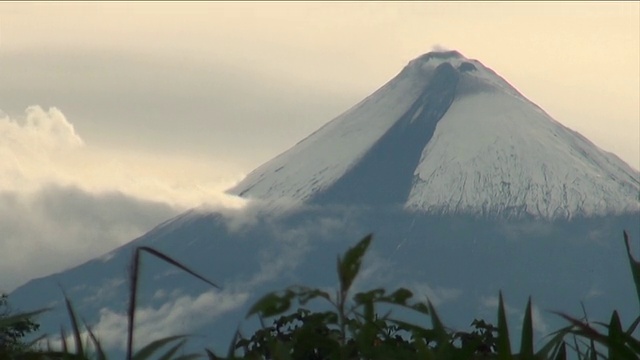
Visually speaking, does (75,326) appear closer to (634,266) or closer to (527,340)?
(527,340)

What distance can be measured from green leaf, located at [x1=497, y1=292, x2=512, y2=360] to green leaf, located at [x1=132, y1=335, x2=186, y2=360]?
49 cm

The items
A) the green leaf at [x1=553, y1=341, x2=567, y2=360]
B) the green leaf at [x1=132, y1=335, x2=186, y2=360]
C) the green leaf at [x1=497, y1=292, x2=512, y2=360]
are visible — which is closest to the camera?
the green leaf at [x1=497, y1=292, x2=512, y2=360]

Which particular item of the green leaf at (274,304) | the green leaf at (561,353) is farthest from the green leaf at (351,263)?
the green leaf at (561,353)

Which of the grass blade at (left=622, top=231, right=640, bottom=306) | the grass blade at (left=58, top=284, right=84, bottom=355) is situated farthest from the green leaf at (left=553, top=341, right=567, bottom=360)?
the grass blade at (left=58, top=284, right=84, bottom=355)

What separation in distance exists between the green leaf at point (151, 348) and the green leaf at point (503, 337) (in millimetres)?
486

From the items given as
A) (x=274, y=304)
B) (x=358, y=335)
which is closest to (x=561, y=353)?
(x=358, y=335)

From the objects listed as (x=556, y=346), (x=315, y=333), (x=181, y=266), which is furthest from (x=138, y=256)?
(x=556, y=346)

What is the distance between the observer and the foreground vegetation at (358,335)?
2.15 metres

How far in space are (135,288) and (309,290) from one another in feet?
1.67

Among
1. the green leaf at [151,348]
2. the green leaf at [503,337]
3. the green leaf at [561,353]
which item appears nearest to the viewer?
the green leaf at [503,337]

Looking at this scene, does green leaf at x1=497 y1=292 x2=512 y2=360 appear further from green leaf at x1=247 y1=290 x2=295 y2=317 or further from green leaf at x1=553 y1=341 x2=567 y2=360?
green leaf at x1=247 y1=290 x2=295 y2=317

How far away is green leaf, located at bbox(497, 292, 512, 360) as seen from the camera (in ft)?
6.73

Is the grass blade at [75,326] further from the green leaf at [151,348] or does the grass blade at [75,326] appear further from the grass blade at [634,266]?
the grass blade at [634,266]

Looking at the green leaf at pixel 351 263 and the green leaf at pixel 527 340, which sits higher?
the green leaf at pixel 351 263
